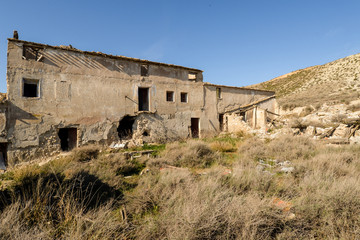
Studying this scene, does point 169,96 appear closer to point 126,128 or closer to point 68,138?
point 126,128

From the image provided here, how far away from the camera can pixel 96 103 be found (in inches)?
441

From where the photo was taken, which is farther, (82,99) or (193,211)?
(82,99)

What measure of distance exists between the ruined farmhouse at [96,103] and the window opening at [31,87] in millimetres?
43

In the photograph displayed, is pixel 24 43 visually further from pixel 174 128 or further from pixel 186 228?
pixel 186 228

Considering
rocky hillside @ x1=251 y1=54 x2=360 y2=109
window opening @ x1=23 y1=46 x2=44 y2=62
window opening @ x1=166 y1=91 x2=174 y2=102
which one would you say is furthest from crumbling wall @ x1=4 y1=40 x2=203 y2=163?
rocky hillside @ x1=251 y1=54 x2=360 y2=109

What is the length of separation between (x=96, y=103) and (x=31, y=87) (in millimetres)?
3367

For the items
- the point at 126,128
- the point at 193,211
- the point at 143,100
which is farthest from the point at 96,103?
the point at 193,211

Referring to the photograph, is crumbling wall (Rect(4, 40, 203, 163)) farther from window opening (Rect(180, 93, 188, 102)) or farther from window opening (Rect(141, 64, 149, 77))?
window opening (Rect(180, 93, 188, 102))

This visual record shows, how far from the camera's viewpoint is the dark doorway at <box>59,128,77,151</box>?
10.8m

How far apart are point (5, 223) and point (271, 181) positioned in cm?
449

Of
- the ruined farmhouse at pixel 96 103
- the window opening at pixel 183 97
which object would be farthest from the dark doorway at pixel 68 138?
the window opening at pixel 183 97

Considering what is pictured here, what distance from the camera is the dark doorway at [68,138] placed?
1078 cm

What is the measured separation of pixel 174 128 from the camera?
547 inches

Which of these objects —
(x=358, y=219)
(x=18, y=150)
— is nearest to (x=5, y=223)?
(x=358, y=219)
